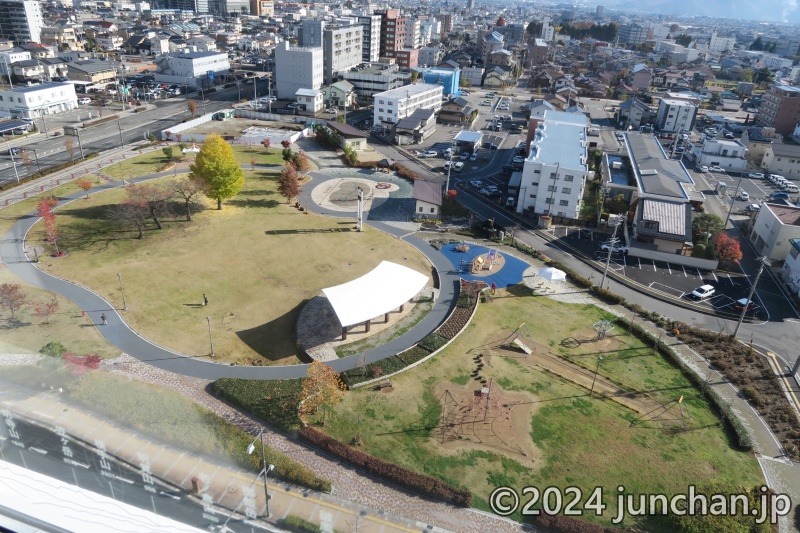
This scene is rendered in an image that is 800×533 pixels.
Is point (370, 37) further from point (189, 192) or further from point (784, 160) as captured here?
point (189, 192)

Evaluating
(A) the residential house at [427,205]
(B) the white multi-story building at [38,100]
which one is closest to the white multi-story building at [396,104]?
(A) the residential house at [427,205]

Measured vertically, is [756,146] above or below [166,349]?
above

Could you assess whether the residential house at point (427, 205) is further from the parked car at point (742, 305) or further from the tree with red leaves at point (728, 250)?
the parked car at point (742, 305)

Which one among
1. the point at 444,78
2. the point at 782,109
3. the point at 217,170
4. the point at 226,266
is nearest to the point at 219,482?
the point at 226,266

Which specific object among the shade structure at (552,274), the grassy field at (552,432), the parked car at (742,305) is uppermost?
the shade structure at (552,274)

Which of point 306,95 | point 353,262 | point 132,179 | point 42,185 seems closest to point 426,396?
point 353,262

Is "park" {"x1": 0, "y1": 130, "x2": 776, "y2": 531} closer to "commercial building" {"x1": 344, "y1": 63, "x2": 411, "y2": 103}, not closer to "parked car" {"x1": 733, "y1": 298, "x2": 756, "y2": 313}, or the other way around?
"parked car" {"x1": 733, "y1": 298, "x2": 756, "y2": 313}
